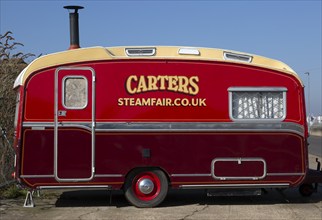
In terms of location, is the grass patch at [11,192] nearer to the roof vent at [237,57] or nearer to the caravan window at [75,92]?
the caravan window at [75,92]

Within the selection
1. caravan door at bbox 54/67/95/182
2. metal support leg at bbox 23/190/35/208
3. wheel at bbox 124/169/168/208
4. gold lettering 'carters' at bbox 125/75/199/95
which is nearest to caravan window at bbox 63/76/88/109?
caravan door at bbox 54/67/95/182

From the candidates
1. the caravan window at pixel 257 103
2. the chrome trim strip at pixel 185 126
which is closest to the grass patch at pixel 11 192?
the chrome trim strip at pixel 185 126

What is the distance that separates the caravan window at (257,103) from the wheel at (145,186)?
1756 millimetres

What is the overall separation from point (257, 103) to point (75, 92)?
332 centimetres

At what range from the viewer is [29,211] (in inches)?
355

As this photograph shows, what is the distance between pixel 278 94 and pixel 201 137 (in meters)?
1.65

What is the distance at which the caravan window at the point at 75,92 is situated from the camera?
29.5ft

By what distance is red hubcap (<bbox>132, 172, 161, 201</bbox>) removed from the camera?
9.23 metres

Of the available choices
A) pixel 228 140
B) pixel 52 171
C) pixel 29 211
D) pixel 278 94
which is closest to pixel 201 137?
pixel 228 140

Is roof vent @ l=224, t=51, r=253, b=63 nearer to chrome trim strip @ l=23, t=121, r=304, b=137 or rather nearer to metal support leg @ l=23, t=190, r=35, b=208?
chrome trim strip @ l=23, t=121, r=304, b=137

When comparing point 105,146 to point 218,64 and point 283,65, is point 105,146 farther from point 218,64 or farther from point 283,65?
point 283,65

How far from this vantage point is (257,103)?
9391mm

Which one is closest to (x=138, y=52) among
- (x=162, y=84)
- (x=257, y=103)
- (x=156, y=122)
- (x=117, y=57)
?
(x=117, y=57)

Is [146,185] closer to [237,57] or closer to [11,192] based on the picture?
[237,57]
